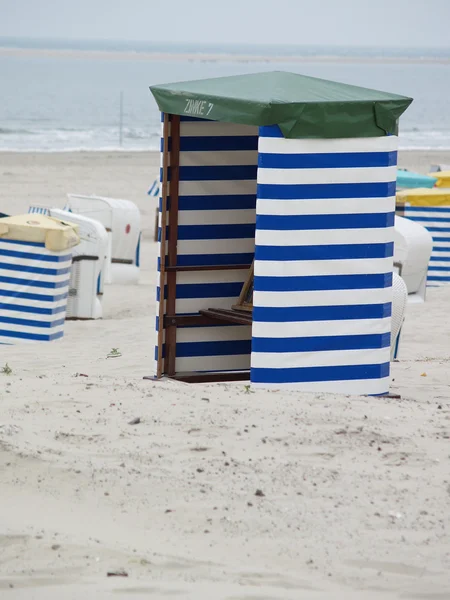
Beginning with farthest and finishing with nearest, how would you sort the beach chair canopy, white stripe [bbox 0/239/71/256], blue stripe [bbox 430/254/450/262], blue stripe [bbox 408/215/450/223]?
the beach chair canopy → blue stripe [bbox 430/254/450/262] → blue stripe [bbox 408/215/450/223] → white stripe [bbox 0/239/71/256]

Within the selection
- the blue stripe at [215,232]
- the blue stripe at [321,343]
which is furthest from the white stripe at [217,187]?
the blue stripe at [321,343]

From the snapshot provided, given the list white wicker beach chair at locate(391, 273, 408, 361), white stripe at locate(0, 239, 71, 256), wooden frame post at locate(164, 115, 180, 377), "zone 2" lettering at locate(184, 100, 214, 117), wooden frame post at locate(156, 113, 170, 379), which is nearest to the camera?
"zone 2" lettering at locate(184, 100, 214, 117)

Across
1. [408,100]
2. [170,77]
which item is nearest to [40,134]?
[408,100]

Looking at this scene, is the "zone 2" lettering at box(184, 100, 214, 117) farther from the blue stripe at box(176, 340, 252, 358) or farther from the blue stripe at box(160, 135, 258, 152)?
the blue stripe at box(176, 340, 252, 358)

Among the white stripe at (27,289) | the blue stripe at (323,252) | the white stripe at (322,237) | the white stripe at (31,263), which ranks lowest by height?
the white stripe at (27,289)

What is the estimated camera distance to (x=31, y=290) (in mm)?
9672

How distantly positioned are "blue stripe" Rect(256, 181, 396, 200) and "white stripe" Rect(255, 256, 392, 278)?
1.20 feet

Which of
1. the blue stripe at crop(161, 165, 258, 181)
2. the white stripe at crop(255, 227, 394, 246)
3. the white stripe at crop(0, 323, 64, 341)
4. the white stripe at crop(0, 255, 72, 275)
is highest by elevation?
the blue stripe at crop(161, 165, 258, 181)

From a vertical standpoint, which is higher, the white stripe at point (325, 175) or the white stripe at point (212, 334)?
the white stripe at point (325, 175)

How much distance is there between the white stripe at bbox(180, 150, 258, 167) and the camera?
6676 mm

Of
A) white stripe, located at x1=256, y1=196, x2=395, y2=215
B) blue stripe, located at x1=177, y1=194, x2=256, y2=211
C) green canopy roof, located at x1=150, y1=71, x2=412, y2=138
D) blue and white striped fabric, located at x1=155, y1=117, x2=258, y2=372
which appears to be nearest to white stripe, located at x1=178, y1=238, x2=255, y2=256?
blue and white striped fabric, located at x1=155, y1=117, x2=258, y2=372

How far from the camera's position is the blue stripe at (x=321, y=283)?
576cm

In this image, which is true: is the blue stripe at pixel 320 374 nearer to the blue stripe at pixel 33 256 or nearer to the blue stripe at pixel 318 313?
the blue stripe at pixel 318 313

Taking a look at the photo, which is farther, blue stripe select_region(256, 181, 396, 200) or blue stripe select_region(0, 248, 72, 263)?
blue stripe select_region(0, 248, 72, 263)
